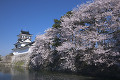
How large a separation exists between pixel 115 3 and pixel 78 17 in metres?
4.96

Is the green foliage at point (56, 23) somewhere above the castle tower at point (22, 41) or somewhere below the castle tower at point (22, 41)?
below

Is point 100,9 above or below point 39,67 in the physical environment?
above

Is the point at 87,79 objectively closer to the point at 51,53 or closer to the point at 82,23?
the point at 82,23

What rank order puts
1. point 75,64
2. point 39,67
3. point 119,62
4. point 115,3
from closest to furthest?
1. point 119,62
2. point 115,3
3. point 75,64
4. point 39,67

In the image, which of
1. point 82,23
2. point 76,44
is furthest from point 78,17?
point 76,44

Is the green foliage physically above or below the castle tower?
below

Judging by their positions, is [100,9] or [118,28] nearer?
[118,28]

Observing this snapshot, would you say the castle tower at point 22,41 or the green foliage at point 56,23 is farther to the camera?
the castle tower at point 22,41

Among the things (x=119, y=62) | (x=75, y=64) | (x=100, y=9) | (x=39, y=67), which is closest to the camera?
(x=119, y=62)

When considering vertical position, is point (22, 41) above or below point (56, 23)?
above

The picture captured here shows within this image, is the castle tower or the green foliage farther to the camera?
the castle tower

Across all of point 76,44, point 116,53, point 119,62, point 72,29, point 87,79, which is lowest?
point 87,79

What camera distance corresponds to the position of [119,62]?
12953mm

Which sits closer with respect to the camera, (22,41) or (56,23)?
(56,23)
